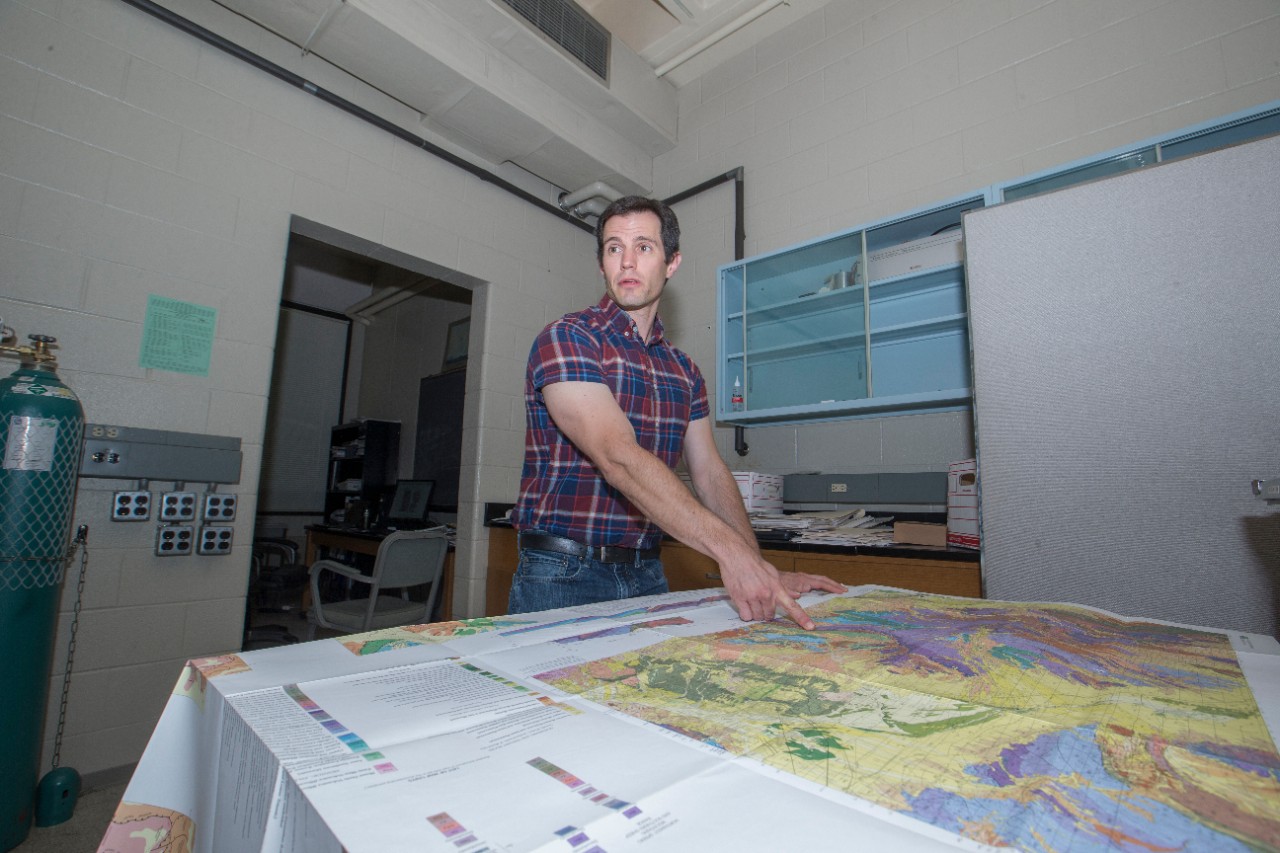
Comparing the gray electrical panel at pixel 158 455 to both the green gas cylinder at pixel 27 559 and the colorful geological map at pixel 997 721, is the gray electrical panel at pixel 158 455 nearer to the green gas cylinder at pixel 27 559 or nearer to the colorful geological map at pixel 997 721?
the green gas cylinder at pixel 27 559

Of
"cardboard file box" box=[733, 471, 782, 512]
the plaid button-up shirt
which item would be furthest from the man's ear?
"cardboard file box" box=[733, 471, 782, 512]

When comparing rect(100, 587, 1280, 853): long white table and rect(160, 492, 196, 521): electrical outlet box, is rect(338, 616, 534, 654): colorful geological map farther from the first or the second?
rect(160, 492, 196, 521): electrical outlet box

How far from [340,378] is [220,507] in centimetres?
401

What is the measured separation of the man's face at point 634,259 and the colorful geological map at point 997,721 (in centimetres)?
86

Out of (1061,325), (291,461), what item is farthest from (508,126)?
(291,461)

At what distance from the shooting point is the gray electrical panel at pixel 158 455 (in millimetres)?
1812

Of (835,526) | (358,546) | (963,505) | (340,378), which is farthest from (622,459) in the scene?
(340,378)

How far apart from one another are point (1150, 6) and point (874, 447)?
5.93 ft

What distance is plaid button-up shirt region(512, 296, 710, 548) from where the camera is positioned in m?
1.19

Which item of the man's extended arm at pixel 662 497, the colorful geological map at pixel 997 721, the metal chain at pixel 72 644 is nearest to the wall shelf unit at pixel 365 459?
the metal chain at pixel 72 644

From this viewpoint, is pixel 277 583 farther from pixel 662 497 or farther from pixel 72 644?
pixel 662 497

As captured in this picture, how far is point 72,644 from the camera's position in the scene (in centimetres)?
176

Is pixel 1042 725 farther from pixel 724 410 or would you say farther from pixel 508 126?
pixel 508 126

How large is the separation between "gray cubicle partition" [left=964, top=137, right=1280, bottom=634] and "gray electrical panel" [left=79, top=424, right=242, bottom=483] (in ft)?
8.24
